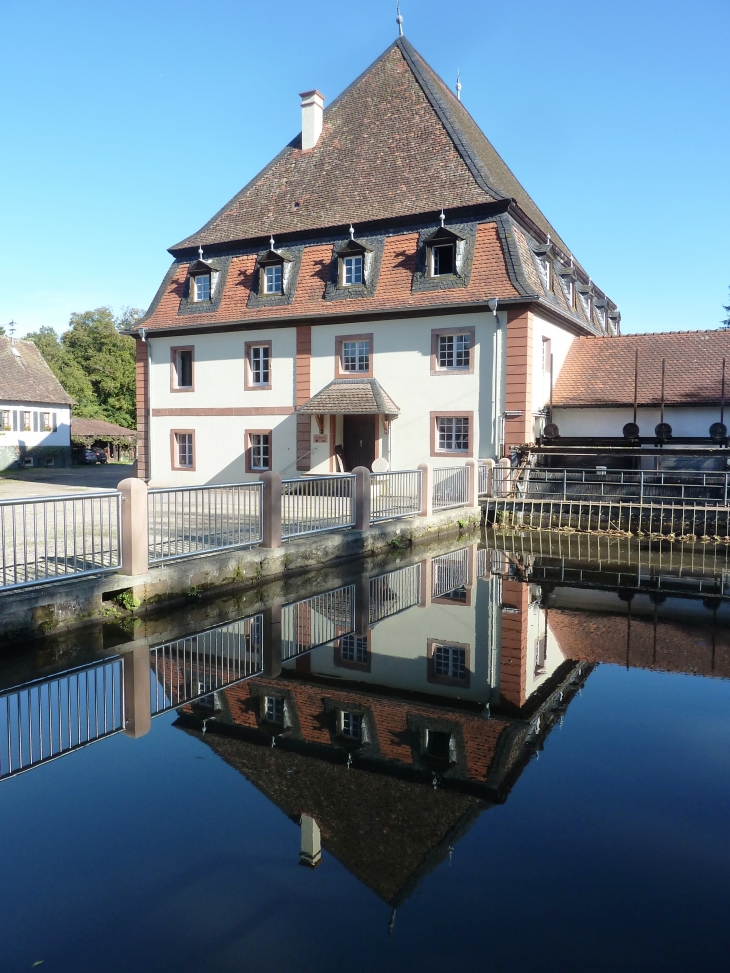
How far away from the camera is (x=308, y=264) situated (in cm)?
2355

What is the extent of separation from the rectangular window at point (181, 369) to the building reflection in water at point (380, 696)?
1706 centimetres

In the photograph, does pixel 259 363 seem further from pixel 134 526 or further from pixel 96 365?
pixel 96 365

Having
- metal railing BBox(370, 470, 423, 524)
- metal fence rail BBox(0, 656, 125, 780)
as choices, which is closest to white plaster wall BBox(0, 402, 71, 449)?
metal railing BBox(370, 470, 423, 524)

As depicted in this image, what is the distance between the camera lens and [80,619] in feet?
26.1

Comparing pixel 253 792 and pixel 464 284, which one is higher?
pixel 464 284

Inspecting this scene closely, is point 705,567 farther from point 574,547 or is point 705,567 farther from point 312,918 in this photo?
point 312,918

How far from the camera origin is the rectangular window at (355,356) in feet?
73.5

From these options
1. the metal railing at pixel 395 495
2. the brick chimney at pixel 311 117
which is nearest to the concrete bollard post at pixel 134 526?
the metal railing at pixel 395 495

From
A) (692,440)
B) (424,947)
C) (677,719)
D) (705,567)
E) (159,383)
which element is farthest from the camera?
(159,383)

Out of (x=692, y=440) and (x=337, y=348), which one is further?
(x=337, y=348)

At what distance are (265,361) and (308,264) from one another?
3.35 meters

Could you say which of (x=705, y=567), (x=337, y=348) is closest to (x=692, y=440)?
(x=705, y=567)

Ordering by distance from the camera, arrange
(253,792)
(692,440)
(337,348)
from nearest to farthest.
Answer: (253,792), (692,440), (337,348)

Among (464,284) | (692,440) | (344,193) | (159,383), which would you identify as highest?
(344,193)
